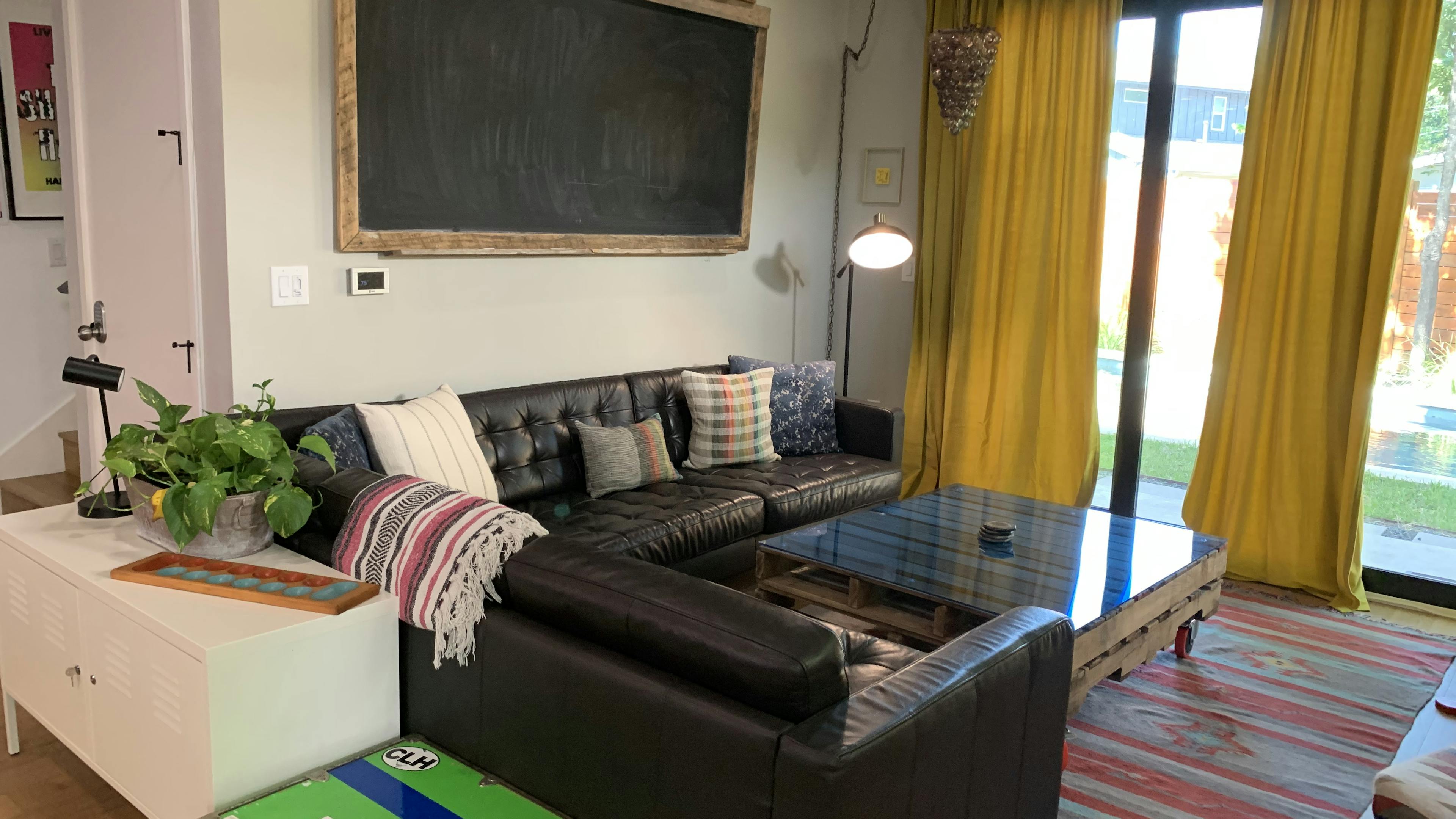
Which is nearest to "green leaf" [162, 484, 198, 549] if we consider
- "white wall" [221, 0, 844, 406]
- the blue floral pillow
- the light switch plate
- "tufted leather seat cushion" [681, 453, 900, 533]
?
"white wall" [221, 0, 844, 406]

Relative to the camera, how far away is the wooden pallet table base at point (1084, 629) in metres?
2.82

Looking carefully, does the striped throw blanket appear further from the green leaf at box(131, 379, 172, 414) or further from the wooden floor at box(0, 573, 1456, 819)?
the wooden floor at box(0, 573, 1456, 819)

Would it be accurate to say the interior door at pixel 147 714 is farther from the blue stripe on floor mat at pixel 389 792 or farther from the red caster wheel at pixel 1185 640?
the red caster wheel at pixel 1185 640

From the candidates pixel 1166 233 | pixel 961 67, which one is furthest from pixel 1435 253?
pixel 961 67

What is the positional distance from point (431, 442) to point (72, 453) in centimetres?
256

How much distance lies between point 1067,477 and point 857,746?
3.64m

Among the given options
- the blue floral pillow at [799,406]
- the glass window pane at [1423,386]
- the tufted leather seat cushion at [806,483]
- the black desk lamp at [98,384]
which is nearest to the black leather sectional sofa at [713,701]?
the black desk lamp at [98,384]

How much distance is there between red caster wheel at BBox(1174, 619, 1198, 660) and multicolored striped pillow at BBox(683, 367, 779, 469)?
1671 mm

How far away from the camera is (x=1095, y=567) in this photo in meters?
3.21

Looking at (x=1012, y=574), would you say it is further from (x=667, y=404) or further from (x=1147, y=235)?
(x=1147, y=235)

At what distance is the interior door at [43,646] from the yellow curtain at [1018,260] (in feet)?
12.7

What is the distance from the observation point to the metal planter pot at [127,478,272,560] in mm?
2436

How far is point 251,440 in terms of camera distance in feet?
7.88

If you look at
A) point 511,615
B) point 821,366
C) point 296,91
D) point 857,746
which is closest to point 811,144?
point 821,366
